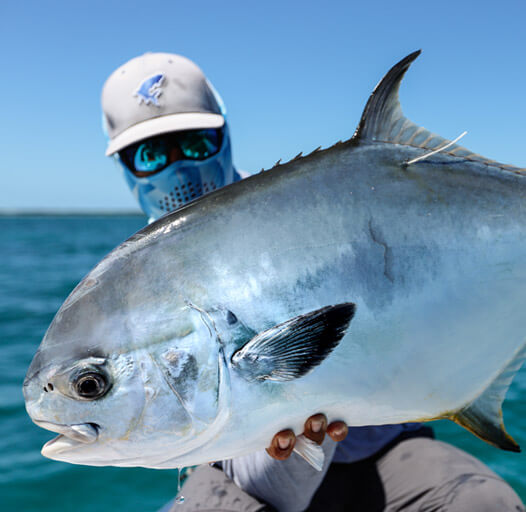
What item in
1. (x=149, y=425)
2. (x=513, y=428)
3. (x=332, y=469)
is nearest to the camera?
(x=149, y=425)

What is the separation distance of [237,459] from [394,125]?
1.39 m

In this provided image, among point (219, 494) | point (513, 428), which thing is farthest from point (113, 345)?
point (513, 428)

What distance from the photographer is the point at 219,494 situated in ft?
6.68

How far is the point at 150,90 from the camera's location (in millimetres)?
2516

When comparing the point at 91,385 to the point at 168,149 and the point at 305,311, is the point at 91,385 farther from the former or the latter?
the point at 168,149

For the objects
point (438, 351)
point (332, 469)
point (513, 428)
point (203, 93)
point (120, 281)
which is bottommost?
point (513, 428)

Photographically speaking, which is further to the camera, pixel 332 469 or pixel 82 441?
pixel 332 469

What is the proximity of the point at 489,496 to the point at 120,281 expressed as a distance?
5.11ft

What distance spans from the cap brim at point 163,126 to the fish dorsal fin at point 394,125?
1335mm

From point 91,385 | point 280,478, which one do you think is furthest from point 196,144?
point 91,385

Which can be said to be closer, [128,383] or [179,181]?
[128,383]

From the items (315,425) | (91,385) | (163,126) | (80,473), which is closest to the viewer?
(91,385)

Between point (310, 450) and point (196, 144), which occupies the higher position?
point (196, 144)

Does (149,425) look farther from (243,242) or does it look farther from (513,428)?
(513,428)
